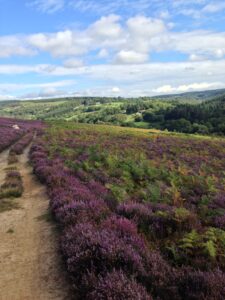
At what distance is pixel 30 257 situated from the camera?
7.13 m

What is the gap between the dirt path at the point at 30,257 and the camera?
18.8ft

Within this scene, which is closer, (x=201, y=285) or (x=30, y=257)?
(x=201, y=285)

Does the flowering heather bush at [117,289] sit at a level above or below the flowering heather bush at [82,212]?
above

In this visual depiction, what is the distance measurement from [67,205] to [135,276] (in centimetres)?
427

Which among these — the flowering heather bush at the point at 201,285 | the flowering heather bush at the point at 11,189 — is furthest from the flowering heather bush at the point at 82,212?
the flowering heather bush at the point at 11,189

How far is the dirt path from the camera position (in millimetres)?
5730

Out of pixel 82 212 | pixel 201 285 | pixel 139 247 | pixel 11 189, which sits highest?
pixel 201 285

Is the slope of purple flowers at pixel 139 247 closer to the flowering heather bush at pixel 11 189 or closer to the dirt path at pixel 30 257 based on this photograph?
the dirt path at pixel 30 257

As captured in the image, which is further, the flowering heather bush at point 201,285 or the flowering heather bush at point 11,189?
the flowering heather bush at point 11,189

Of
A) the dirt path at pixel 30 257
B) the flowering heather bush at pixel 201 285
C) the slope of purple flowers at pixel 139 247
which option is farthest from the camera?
the dirt path at pixel 30 257

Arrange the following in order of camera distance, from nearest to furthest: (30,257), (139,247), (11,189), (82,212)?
(139,247), (30,257), (82,212), (11,189)

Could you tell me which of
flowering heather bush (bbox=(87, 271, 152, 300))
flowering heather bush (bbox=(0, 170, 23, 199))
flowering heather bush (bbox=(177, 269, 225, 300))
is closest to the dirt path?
flowering heather bush (bbox=(87, 271, 152, 300))

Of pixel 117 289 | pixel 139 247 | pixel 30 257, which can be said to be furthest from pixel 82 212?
pixel 117 289

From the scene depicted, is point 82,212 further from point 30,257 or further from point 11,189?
point 11,189
